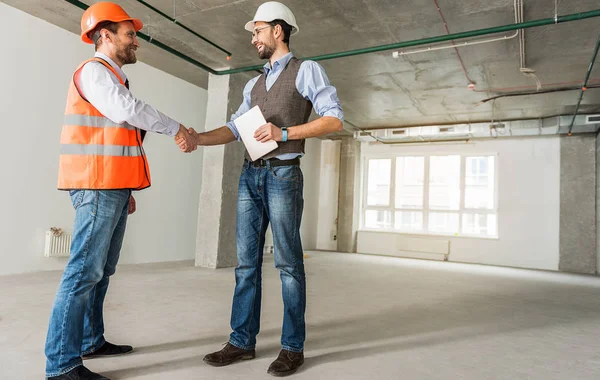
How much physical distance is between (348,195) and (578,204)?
15.7 feet

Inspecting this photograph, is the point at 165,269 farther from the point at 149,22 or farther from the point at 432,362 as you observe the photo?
the point at 432,362

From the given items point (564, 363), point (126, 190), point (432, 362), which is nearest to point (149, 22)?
point (126, 190)

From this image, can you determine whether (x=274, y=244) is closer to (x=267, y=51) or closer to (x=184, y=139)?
(x=184, y=139)

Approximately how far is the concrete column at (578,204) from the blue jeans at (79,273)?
8.79 meters

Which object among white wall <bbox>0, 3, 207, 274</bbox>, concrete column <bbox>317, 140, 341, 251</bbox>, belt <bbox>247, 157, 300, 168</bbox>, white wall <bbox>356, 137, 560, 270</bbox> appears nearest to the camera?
belt <bbox>247, 157, 300, 168</bbox>

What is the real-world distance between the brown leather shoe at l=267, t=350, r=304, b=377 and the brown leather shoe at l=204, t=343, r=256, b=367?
0.20 m

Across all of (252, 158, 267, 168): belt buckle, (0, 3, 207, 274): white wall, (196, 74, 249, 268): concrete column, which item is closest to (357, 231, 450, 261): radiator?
(196, 74, 249, 268): concrete column

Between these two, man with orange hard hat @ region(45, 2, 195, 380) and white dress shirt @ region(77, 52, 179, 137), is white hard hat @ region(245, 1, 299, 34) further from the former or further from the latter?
white dress shirt @ region(77, 52, 179, 137)

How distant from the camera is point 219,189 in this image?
5531 millimetres

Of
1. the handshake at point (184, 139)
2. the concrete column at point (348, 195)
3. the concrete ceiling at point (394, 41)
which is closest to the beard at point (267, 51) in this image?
the handshake at point (184, 139)

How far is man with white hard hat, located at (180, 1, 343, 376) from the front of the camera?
1.80 m

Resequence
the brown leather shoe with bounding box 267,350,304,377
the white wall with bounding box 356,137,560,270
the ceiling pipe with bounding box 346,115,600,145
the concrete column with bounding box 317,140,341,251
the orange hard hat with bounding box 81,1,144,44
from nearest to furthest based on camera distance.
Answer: the orange hard hat with bounding box 81,1,144,44 < the brown leather shoe with bounding box 267,350,304,377 < the ceiling pipe with bounding box 346,115,600,145 < the white wall with bounding box 356,137,560,270 < the concrete column with bounding box 317,140,341,251

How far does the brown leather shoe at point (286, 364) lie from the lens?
1716 millimetres

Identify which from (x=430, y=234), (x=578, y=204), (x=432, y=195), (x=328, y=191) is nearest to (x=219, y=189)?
(x=328, y=191)
